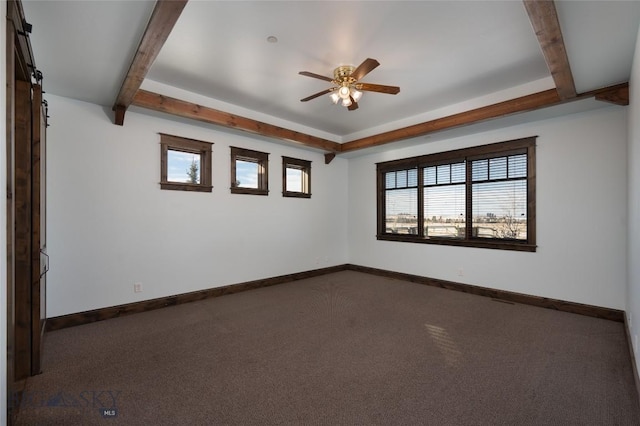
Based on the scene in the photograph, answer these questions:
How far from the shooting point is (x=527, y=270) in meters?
4.44

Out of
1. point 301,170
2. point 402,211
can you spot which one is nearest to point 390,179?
point 402,211

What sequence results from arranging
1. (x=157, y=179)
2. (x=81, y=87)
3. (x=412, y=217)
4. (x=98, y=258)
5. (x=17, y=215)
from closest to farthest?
1. (x=17, y=215)
2. (x=81, y=87)
3. (x=98, y=258)
4. (x=157, y=179)
5. (x=412, y=217)

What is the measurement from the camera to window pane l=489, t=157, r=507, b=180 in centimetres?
474

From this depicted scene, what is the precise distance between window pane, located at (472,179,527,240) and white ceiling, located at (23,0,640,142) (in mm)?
1455

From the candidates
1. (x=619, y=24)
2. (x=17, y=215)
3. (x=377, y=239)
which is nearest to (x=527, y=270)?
(x=377, y=239)

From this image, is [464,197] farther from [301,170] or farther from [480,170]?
[301,170]

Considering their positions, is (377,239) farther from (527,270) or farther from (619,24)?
(619,24)

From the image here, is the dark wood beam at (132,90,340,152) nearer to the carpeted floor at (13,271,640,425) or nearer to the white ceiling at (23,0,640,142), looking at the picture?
the white ceiling at (23,0,640,142)

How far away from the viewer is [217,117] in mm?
4367

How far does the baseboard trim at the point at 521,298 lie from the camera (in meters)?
3.74

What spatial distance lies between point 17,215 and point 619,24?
190 inches

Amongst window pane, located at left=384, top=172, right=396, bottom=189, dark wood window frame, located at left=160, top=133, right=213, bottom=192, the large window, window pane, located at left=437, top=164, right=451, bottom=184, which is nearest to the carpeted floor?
the large window

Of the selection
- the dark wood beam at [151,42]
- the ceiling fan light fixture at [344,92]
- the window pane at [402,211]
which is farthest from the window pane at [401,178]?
the dark wood beam at [151,42]

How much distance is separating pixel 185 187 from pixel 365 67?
308cm
